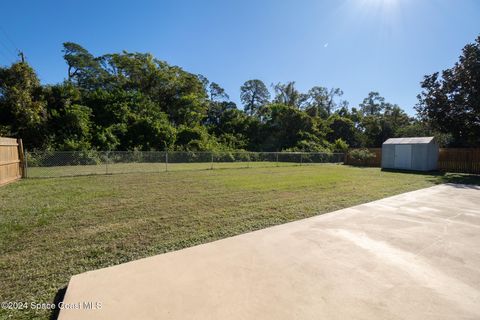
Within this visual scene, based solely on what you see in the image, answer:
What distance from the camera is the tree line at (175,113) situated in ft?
49.1

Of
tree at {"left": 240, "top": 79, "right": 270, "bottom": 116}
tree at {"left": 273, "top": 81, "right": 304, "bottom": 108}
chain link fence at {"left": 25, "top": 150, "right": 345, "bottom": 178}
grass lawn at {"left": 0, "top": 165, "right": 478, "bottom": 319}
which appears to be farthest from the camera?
tree at {"left": 240, "top": 79, "right": 270, "bottom": 116}

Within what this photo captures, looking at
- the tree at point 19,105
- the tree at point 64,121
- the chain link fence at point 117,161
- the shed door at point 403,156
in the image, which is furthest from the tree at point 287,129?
the tree at point 19,105

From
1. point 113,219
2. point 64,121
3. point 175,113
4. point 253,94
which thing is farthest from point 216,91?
point 113,219

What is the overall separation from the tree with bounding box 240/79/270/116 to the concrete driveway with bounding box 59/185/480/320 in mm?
42094

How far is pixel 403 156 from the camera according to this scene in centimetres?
1680

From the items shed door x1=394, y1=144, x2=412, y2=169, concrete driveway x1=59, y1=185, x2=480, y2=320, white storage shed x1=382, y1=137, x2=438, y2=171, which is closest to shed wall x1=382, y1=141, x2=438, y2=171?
white storage shed x1=382, y1=137, x2=438, y2=171

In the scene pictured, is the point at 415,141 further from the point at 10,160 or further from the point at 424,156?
the point at 10,160

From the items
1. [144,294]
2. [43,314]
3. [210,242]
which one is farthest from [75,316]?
[210,242]

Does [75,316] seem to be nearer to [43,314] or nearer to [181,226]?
[43,314]

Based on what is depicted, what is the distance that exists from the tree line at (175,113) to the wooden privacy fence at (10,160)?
8305 millimetres

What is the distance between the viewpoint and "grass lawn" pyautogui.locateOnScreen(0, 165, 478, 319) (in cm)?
266

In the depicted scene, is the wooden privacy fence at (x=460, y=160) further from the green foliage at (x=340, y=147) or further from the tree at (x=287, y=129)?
the tree at (x=287, y=129)

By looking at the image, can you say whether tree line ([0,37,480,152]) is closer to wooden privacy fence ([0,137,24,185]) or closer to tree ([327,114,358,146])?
tree ([327,114,358,146])

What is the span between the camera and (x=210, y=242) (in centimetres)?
339
